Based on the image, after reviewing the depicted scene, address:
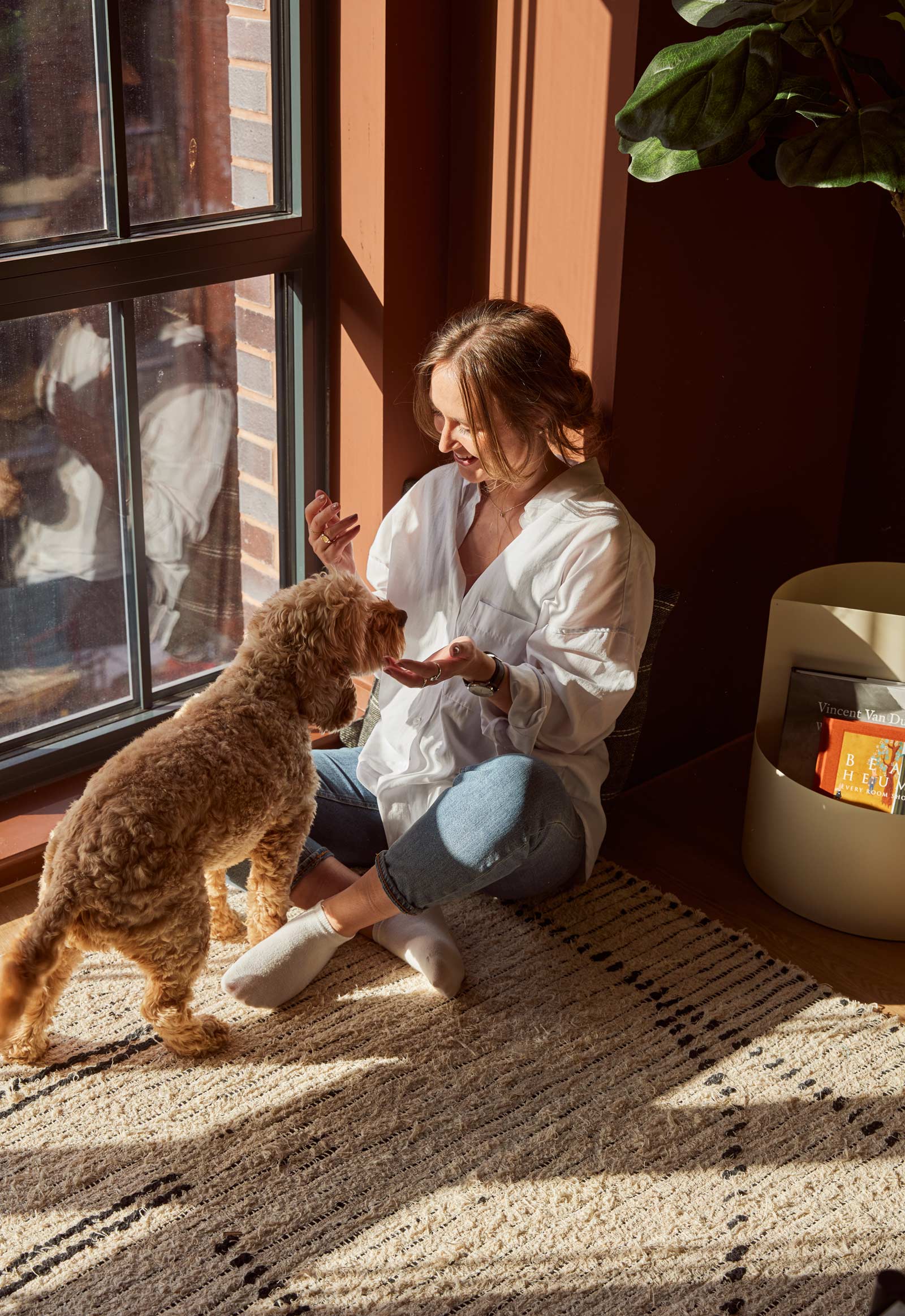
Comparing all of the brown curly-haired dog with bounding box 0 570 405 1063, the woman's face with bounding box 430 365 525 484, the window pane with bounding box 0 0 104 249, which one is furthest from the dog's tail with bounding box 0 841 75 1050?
the window pane with bounding box 0 0 104 249

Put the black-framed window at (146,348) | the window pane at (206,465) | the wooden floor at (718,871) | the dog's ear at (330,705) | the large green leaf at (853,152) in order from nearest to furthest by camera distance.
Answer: the large green leaf at (853,152) → the dog's ear at (330,705) → the black-framed window at (146,348) → the wooden floor at (718,871) → the window pane at (206,465)

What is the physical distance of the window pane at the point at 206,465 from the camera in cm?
227

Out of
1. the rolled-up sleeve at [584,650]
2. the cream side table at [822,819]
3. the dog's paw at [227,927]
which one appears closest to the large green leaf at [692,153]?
the rolled-up sleeve at [584,650]

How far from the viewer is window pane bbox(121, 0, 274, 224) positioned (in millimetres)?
2031

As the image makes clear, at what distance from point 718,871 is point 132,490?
129cm

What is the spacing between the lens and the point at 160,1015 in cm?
176

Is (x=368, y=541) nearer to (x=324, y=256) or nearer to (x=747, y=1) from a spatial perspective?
(x=324, y=256)

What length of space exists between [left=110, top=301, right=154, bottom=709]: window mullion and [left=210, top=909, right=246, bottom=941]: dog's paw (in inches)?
21.5

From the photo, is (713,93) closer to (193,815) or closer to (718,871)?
(193,815)

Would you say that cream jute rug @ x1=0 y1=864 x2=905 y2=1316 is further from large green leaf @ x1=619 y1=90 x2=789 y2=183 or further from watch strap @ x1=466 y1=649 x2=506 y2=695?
large green leaf @ x1=619 y1=90 x2=789 y2=183

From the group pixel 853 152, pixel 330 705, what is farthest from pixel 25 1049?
pixel 853 152

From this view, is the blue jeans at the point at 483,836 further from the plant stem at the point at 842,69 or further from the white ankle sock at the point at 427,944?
the plant stem at the point at 842,69

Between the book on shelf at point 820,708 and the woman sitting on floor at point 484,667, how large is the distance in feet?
1.16

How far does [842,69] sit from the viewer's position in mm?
1695
